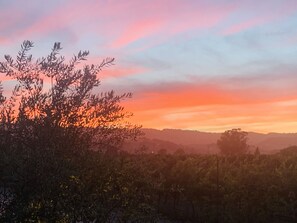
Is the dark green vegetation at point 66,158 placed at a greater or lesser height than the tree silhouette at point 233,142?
lesser

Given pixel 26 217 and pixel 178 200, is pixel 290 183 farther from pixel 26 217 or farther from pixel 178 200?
pixel 26 217

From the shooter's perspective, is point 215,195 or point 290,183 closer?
point 290,183

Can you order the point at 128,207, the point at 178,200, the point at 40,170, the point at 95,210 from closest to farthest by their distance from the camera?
the point at 40,170 < the point at 95,210 < the point at 128,207 < the point at 178,200

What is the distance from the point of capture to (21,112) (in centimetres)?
720

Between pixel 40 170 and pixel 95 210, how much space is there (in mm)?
1541

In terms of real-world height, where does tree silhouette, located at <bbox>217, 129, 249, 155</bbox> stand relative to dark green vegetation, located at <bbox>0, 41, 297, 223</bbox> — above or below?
above

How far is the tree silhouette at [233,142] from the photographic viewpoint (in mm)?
99500

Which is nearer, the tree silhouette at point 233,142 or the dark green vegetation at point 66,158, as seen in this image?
the dark green vegetation at point 66,158

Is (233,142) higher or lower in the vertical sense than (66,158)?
higher

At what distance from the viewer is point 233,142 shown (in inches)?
3964

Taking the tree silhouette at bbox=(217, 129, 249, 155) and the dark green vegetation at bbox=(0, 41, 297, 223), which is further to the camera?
the tree silhouette at bbox=(217, 129, 249, 155)

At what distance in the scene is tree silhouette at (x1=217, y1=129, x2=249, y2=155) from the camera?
326 feet

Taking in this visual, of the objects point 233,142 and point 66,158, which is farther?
point 233,142

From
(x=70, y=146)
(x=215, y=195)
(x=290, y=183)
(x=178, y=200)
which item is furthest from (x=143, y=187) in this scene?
(x=178, y=200)
